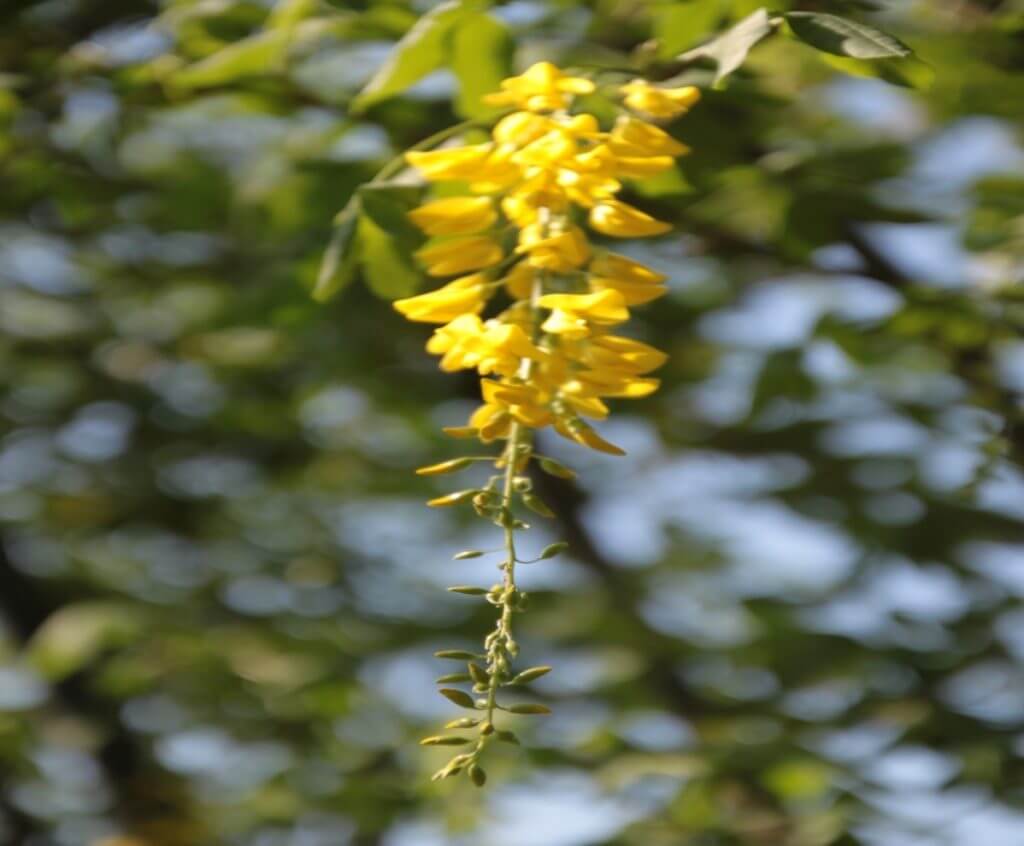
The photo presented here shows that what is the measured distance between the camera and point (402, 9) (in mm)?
1651

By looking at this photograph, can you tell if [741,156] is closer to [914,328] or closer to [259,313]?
[914,328]

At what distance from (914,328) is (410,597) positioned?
1.90 meters

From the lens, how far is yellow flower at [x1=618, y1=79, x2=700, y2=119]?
1.18 metres

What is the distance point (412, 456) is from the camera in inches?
136

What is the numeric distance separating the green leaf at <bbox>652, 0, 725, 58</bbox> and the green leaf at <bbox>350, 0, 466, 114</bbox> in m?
0.22

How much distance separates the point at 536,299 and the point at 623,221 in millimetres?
105

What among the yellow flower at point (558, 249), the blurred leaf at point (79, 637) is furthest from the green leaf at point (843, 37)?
the blurred leaf at point (79, 637)

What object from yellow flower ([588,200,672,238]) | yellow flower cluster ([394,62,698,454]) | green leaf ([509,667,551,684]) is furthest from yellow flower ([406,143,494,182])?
green leaf ([509,667,551,684])

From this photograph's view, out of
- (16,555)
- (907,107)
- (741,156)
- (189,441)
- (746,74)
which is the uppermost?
(746,74)

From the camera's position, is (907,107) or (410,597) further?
(410,597)

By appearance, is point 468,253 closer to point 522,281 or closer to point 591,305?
point 522,281

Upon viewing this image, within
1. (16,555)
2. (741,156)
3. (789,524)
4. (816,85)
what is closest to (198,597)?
(16,555)

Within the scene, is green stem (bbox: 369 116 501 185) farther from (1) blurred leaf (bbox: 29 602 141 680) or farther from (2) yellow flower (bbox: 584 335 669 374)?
(1) blurred leaf (bbox: 29 602 141 680)

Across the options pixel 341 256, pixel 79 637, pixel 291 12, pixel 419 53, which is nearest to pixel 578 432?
pixel 341 256
